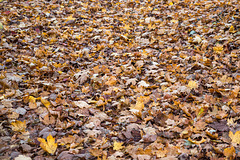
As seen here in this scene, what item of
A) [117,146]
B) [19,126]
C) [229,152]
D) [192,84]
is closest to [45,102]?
[19,126]

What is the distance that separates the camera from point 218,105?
8.29 ft

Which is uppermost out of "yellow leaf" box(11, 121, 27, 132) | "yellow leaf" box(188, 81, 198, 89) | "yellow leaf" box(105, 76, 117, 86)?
"yellow leaf" box(188, 81, 198, 89)

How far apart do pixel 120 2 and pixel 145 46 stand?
2758 mm

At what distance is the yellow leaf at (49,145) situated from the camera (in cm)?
196

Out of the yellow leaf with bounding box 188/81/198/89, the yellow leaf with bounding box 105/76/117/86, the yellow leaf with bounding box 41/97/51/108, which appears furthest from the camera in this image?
the yellow leaf with bounding box 105/76/117/86

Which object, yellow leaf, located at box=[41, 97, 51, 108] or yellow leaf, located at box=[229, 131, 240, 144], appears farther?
yellow leaf, located at box=[41, 97, 51, 108]

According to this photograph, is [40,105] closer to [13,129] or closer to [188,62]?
[13,129]

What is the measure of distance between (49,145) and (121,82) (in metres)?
1.57

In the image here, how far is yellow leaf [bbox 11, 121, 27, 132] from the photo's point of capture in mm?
2168

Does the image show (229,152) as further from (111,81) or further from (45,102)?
(45,102)

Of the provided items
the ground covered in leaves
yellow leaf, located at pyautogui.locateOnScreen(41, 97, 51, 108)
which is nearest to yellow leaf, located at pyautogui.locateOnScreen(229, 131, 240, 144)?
the ground covered in leaves

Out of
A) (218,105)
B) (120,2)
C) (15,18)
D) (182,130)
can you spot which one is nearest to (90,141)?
(182,130)

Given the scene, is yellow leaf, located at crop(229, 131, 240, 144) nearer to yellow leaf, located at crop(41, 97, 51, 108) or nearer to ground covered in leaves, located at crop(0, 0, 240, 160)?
ground covered in leaves, located at crop(0, 0, 240, 160)

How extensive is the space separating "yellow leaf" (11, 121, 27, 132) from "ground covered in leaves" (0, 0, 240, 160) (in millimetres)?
12
